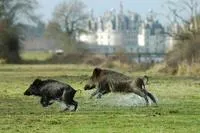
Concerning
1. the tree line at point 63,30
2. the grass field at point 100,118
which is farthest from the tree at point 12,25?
the grass field at point 100,118

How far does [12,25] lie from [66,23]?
22.3 meters

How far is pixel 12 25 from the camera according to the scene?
360 feet

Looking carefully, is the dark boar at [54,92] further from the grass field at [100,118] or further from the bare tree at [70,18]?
the bare tree at [70,18]

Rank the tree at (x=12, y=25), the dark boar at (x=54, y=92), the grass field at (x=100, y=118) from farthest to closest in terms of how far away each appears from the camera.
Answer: the tree at (x=12, y=25), the dark boar at (x=54, y=92), the grass field at (x=100, y=118)

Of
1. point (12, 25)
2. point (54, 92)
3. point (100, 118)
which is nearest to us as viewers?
point (100, 118)

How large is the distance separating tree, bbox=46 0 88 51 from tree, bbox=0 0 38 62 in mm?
15073

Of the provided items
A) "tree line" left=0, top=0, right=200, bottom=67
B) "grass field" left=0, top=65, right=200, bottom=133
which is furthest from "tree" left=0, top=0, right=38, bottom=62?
"grass field" left=0, top=65, right=200, bottom=133

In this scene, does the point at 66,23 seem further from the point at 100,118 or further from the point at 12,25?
the point at 100,118

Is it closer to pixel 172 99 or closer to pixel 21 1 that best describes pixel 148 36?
pixel 21 1

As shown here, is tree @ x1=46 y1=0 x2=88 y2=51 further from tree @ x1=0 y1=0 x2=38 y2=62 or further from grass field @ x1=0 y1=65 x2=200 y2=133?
grass field @ x1=0 y1=65 x2=200 y2=133

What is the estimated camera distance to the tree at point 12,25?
347 feet

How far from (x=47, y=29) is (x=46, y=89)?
112 m

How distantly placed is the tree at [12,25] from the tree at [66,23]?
15.1 meters

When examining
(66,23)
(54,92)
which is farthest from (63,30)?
(54,92)
